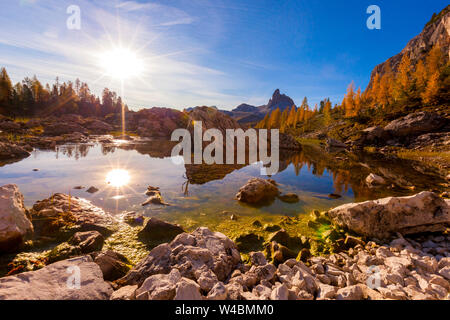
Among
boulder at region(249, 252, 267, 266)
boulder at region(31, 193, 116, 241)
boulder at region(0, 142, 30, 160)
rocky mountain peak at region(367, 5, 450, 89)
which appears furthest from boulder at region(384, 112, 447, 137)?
rocky mountain peak at region(367, 5, 450, 89)

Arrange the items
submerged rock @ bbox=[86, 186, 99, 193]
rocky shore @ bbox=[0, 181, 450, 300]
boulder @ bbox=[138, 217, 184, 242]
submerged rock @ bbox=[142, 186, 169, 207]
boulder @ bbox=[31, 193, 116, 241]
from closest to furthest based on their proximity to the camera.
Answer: rocky shore @ bbox=[0, 181, 450, 300] < boulder @ bbox=[31, 193, 116, 241] < boulder @ bbox=[138, 217, 184, 242] < submerged rock @ bbox=[142, 186, 169, 207] < submerged rock @ bbox=[86, 186, 99, 193]

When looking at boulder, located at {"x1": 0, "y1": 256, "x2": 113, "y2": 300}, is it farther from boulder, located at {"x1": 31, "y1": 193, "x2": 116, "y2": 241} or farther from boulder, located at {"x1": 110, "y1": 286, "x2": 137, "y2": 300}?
boulder, located at {"x1": 31, "y1": 193, "x2": 116, "y2": 241}

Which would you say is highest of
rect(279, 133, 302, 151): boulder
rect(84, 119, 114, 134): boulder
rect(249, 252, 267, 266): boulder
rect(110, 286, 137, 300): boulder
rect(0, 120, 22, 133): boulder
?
rect(84, 119, 114, 134): boulder

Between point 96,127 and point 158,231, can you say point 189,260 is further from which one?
point 96,127

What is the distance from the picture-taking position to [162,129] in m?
107

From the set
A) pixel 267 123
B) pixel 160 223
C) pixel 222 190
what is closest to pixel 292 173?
pixel 222 190

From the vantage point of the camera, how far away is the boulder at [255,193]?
1207 centimetres

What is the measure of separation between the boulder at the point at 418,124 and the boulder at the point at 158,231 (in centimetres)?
6083

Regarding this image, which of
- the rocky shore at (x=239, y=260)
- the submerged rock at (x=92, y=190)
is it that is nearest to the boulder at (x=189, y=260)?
the rocky shore at (x=239, y=260)

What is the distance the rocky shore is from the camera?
4.13 meters

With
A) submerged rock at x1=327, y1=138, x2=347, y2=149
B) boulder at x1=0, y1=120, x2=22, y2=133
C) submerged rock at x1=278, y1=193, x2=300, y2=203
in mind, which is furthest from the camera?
boulder at x1=0, y1=120, x2=22, y2=133

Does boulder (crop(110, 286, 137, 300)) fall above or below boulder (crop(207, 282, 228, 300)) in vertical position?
below

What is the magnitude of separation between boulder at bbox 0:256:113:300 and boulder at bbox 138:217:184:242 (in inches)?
113

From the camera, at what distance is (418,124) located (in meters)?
42.1
